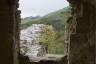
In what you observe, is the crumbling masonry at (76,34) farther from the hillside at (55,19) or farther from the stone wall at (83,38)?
the hillside at (55,19)

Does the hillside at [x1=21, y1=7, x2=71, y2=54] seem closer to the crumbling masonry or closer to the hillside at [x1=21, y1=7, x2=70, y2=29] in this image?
the hillside at [x1=21, y1=7, x2=70, y2=29]

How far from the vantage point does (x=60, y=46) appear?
826 inches

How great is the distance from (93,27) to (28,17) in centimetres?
2426

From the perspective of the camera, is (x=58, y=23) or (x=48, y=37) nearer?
(x=48, y=37)
